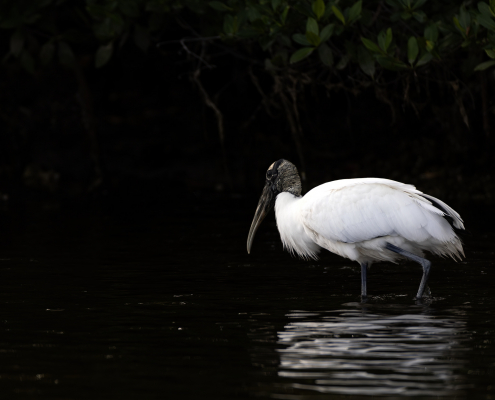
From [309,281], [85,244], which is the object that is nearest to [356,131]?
[85,244]

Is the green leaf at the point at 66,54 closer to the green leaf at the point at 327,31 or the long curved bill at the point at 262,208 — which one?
the green leaf at the point at 327,31

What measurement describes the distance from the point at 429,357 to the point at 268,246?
6.42 metres

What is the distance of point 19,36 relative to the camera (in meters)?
14.5

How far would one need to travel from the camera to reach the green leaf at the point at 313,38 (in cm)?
1045

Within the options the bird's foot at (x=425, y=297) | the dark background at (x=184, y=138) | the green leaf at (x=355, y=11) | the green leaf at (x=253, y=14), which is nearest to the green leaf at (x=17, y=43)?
the dark background at (x=184, y=138)

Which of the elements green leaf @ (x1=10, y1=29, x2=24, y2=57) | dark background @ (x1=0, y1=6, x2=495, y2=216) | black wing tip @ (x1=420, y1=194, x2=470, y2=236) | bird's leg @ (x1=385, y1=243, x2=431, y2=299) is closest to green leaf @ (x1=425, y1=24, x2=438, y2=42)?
black wing tip @ (x1=420, y1=194, x2=470, y2=236)

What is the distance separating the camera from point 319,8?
10.4 metres

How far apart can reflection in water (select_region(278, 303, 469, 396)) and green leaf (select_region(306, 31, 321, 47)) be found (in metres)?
3.51

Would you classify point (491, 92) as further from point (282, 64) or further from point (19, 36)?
point (19, 36)

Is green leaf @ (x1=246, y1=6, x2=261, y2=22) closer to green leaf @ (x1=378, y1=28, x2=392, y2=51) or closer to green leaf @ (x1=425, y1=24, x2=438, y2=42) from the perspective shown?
green leaf @ (x1=378, y1=28, x2=392, y2=51)

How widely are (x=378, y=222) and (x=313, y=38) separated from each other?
2.59m

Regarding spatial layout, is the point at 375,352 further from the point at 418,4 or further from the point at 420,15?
the point at 420,15

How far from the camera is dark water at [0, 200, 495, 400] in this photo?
5543 millimetres

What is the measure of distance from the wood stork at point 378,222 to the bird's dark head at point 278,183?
601mm
